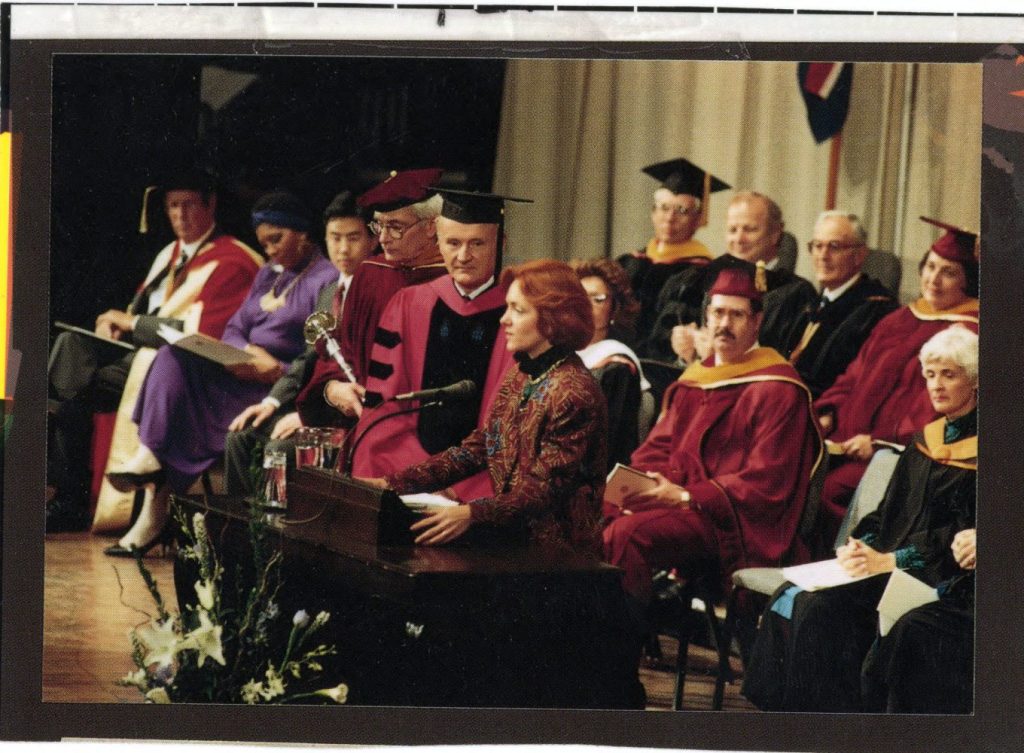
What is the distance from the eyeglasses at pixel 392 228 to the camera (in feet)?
17.0

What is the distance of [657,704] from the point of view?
511 centimetres

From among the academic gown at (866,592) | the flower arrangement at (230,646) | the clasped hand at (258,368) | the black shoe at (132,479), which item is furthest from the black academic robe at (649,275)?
the black shoe at (132,479)

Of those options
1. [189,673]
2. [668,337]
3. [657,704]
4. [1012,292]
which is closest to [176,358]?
[189,673]

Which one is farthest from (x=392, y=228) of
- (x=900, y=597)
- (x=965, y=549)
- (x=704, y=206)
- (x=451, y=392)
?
(x=965, y=549)

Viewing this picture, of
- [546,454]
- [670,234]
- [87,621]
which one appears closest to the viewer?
[546,454]

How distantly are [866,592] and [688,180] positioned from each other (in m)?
1.52

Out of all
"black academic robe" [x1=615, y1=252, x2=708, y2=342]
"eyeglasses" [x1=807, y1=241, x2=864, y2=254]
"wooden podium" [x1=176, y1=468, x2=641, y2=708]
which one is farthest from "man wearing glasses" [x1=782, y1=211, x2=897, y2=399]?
"wooden podium" [x1=176, y1=468, x2=641, y2=708]

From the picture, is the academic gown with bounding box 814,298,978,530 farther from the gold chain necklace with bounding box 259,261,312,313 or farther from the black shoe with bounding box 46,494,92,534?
the black shoe with bounding box 46,494,92,534

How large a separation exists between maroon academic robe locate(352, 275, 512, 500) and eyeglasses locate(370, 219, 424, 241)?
193mm

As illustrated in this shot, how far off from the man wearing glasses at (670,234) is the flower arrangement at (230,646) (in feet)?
5.04

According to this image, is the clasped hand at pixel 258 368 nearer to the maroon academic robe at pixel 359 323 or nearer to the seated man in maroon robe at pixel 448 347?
the maroon academic robe at pixel 359 323

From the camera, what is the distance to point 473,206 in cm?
512

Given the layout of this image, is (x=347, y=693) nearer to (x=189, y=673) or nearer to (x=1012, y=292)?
(x=189, y=673)

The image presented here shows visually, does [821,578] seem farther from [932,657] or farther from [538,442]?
[538,442]
